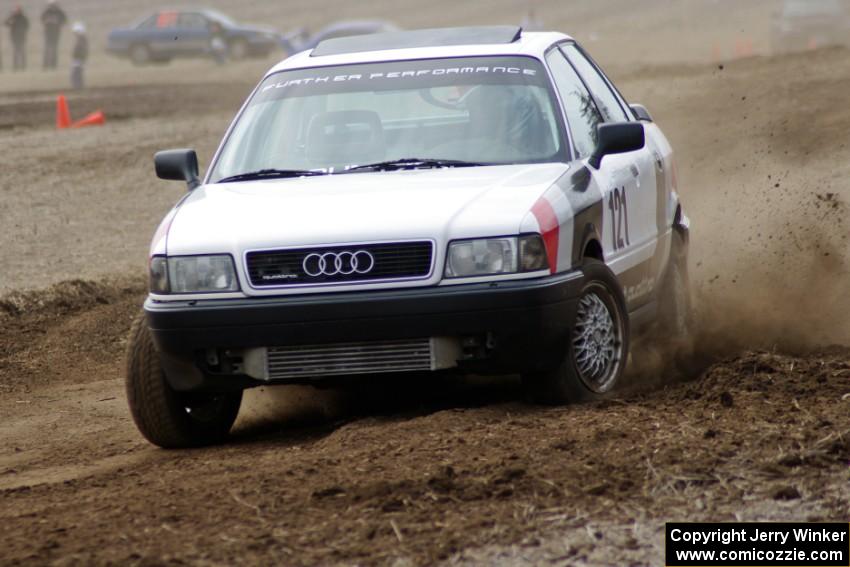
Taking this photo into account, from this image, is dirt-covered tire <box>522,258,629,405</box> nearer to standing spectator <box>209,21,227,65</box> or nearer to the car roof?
the car roof

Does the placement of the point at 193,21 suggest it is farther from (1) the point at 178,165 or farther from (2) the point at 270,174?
(2) the point at 270,174

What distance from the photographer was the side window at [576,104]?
7613 mm

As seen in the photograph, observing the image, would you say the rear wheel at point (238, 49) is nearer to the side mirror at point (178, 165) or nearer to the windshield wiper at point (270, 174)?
the side mirror at point (178, 165)

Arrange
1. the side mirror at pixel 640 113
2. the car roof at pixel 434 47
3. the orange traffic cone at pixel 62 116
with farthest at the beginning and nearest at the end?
the orange traffic cone at pixel 62 116 → the side mirror at pixel 640 113 → the car roof at pixel 434 47

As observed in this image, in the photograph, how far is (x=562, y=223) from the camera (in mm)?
6594

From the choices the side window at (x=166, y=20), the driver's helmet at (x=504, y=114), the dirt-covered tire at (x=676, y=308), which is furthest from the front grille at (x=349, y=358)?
the side window at (x=166, y=20)


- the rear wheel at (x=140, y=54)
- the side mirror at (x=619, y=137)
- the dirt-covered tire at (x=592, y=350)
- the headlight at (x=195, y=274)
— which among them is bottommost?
the rear wheel at (x=140, y=54)

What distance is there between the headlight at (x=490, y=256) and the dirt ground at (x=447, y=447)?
608 millimetres

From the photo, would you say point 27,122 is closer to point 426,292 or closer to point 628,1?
point 426,292

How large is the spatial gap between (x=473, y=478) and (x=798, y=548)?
3.80 feet

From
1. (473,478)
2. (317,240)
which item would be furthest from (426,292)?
(473,478)

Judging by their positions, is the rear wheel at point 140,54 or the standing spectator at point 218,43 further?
the rear wheel at point 140,54

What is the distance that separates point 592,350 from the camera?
6887 millimetres

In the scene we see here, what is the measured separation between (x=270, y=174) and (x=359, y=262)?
123 centimetres
